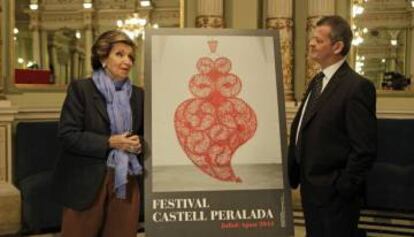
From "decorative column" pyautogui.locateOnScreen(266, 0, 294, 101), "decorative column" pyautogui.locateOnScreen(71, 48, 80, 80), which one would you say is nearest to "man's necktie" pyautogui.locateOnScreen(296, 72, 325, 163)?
"decorative column" pyautogui.locateOnScreen(266, 0, 294, 101)

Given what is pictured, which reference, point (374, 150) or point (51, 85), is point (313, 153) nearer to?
point (374, 150)

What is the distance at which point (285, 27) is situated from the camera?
19.9 feet

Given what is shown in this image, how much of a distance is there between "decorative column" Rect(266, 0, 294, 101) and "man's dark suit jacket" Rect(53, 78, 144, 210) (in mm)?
3739

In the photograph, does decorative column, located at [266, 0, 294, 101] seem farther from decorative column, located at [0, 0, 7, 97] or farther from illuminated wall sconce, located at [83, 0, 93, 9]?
decorative column, located at [0, 0, 7, 97]

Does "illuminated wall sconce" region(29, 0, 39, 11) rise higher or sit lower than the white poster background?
higher

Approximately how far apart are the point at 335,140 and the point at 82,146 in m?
1.07

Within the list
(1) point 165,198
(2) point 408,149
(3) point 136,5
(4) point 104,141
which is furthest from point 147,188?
(3) point 136,5

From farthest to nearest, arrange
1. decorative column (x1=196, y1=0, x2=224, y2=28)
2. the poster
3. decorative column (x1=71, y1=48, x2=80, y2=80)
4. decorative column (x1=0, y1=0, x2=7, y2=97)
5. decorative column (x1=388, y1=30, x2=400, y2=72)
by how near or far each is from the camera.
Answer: decorative column (x1=71, y1=48, x2=80, y2=80)
decorative column (x1=388, y1=30, x2=400, y2=72)
decorative column (x1=196, y1=0, x2=224, y2=28)
decorative column (x1=0, y1=0, x2=7, y2=97)
the poster

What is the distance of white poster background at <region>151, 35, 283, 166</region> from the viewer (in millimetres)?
2684

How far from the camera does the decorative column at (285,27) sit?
6066mm

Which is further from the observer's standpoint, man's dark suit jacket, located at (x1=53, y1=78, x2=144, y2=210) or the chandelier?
the chandelier

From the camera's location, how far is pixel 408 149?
18.0 ft

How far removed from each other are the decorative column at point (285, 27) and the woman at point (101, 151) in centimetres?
366

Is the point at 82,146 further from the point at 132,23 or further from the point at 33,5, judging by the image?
the point at 132,23
